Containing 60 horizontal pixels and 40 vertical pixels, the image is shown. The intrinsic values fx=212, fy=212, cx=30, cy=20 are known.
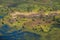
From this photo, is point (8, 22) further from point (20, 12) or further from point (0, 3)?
point (0, 3)

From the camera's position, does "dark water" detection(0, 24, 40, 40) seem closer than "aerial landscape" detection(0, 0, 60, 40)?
Yes

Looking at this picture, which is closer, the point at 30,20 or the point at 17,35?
the point at 17,35

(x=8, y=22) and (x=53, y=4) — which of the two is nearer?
(x=8, y=22)

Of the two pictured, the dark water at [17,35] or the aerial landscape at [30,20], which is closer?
the dark water at [17,35]

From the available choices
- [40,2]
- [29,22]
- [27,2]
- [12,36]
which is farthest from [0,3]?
[12,36]

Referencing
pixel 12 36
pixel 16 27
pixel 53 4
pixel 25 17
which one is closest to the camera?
pixel 12 36

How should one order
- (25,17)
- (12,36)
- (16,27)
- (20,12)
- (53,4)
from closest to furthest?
(12,36)
(16,27)
(25,17)
(20,12)
(53,4)

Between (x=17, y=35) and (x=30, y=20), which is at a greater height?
(x=30, y=20)
